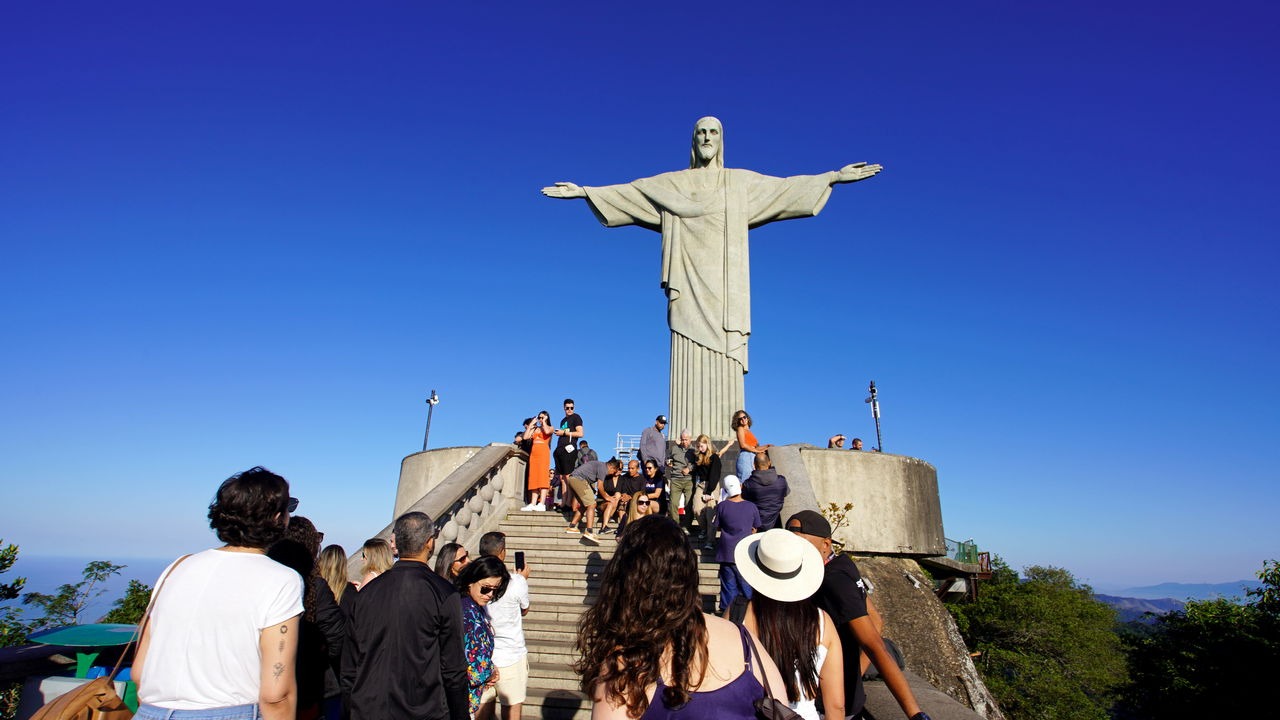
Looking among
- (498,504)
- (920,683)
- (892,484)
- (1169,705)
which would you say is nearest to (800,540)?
(920,683)

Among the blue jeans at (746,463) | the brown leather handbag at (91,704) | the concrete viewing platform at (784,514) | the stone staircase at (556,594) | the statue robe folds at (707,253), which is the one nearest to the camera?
the brown leather handbag at (91,704)

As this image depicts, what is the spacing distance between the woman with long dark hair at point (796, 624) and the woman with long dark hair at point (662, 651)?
56cm

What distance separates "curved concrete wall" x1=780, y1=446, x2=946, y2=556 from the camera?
38.0ft

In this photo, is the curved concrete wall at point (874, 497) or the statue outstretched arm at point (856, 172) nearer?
the curved concrete wall at point (874, 497)

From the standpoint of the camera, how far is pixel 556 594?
313 inches

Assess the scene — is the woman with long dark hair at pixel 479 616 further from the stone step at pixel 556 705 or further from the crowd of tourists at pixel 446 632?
the stone step at pixel 556 705

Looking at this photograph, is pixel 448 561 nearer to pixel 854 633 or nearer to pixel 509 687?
pixel 509 687

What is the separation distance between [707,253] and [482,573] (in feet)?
32.5

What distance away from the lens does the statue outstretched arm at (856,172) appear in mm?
13395

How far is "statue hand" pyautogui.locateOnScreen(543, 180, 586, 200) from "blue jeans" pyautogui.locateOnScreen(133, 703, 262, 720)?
12.5 metres

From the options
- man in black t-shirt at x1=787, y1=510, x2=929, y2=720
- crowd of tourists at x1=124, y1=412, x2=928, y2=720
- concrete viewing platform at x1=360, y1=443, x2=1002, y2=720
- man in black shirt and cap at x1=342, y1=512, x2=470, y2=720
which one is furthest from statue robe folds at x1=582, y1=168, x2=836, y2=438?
man in black shirt and cap at x1=342, y1=512, x2=470, y2=720

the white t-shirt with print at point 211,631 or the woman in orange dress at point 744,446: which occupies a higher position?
the woman in orange dress at point 744,446

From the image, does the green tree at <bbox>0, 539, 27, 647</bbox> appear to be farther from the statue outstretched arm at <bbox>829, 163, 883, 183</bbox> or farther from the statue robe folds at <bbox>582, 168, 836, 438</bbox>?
the statue outstretched arm at <bbox>829, 163, 883, 183</bbox>

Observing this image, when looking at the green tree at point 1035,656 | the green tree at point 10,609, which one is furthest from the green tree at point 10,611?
the green tree at point 1035,656
